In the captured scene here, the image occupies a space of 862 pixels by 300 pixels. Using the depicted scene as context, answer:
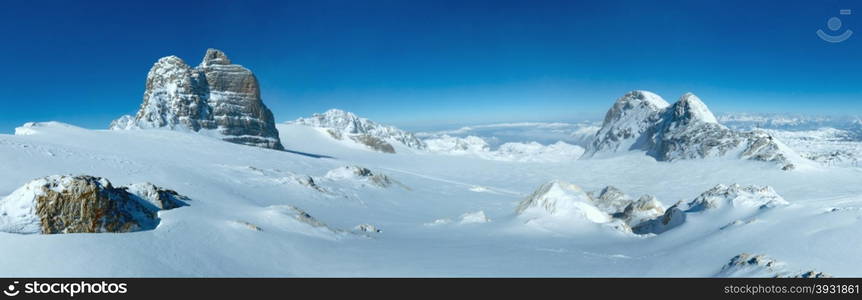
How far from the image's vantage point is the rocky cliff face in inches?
2985

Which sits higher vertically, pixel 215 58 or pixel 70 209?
pixel 215 58

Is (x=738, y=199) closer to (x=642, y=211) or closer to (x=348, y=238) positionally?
(x=642, y=211)

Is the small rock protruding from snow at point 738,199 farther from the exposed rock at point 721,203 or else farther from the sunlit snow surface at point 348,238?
the sunlit snow surface at point 348,238

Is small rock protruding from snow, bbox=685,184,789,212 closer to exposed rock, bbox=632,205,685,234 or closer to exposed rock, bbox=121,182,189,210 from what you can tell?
exposed rock, bbox=632,205,685,234

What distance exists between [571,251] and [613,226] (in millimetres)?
6331

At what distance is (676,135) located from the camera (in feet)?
241

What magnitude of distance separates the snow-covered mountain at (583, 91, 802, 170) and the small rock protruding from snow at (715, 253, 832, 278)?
52.0 m

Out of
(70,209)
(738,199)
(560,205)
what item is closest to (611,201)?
(560,205)

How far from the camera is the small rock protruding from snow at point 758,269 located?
920cm

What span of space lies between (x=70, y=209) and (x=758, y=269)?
634 inches

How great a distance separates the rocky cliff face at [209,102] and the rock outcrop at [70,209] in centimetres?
6853

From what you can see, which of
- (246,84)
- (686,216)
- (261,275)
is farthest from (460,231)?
(246,84)

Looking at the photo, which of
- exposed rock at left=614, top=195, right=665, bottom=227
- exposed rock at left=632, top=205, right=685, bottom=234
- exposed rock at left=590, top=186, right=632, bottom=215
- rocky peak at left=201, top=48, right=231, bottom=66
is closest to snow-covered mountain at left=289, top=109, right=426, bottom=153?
rocky peak at left=201, top=48, right=231, bottom=66
